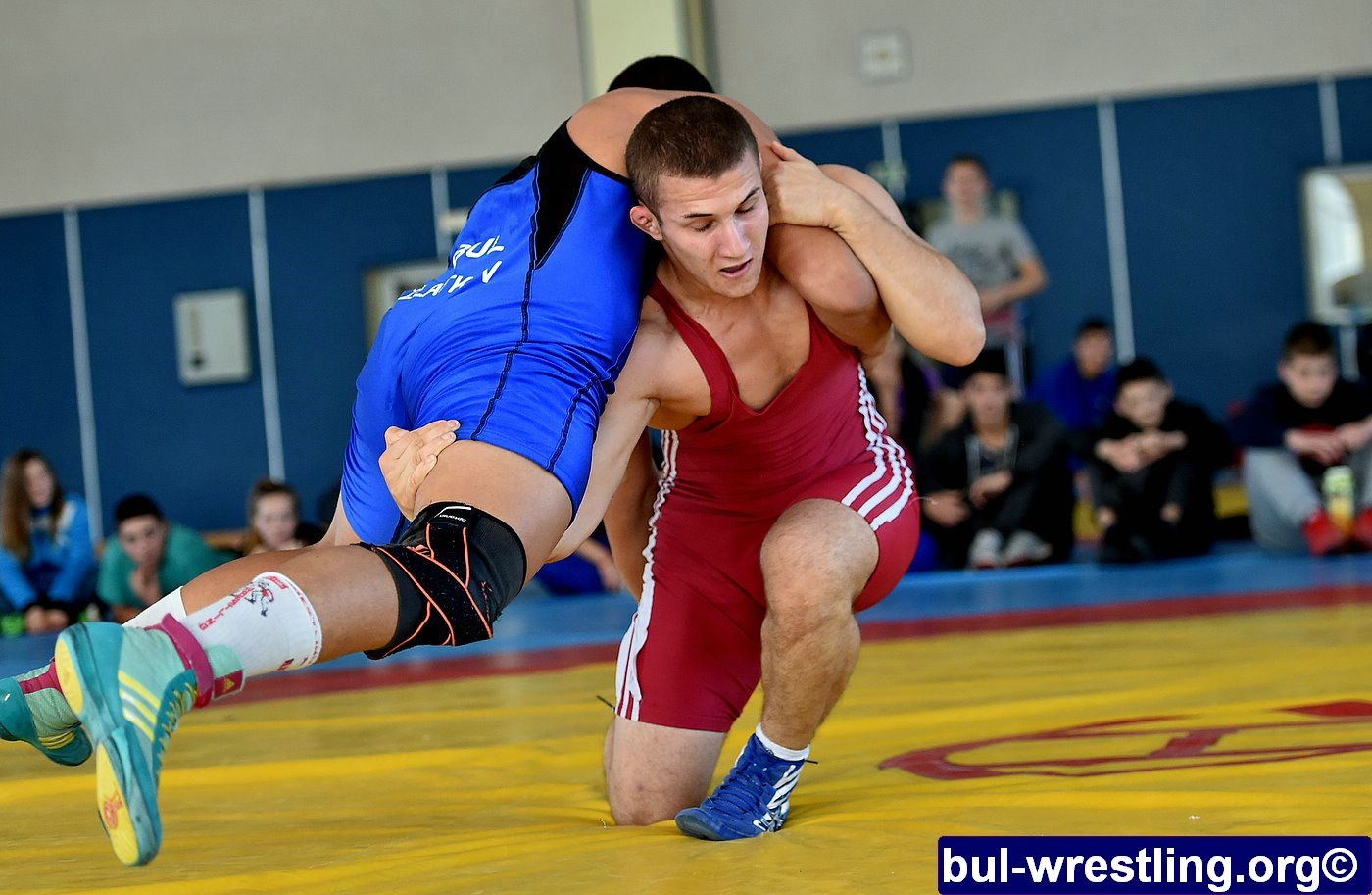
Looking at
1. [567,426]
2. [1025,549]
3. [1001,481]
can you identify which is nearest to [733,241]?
[567,426]

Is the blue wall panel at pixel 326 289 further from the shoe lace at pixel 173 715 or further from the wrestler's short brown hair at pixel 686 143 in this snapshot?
the shoe lace at pixel 173 715

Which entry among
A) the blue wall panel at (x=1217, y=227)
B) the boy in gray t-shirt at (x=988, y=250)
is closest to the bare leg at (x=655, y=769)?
the boy in gray t-shirt at (x=988, y=250)

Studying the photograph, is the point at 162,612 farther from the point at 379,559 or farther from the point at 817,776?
the point at 817,776

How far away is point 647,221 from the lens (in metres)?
2.41

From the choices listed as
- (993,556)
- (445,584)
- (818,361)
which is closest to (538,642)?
(993,556)

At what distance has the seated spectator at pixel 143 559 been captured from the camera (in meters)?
7.01

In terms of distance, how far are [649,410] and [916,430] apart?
15.4 feet

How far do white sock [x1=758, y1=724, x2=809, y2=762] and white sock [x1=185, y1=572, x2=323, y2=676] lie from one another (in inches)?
33.6

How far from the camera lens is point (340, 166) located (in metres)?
10.2

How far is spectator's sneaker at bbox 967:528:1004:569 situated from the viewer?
6703mm

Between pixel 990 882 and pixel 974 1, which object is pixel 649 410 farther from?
pixel 974 1

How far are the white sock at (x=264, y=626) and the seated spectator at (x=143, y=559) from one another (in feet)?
18.0

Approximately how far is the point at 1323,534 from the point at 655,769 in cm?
417

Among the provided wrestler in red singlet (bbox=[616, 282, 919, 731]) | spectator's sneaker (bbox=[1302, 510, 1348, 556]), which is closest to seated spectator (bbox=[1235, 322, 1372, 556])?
spectator's sneaker (bbox=[1302, 510, 1348, 556])
